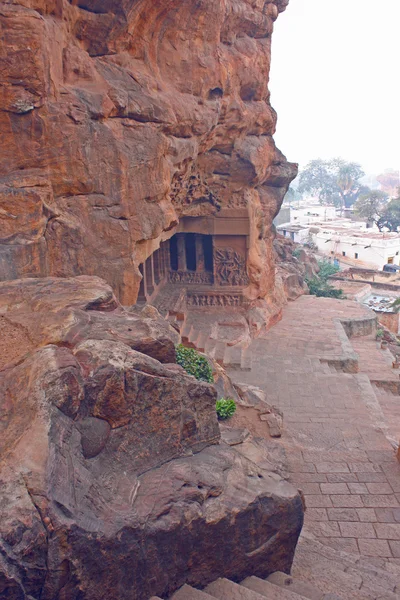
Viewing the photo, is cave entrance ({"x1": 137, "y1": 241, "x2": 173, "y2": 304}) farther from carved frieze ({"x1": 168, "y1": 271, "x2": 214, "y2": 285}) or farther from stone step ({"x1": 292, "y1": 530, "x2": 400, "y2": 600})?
stone step ({"x1": 292, "y1": 530, "x2": 400, "y2": 600})

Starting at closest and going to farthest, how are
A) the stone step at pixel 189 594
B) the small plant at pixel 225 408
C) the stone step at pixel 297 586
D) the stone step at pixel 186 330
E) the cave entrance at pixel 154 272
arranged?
the stone step at pixel 189 594, the stone step at pixel 297 586, the small plant at pixel 225 408, the stone step at pixel 186 330, the cave entrance at pixel 154 272

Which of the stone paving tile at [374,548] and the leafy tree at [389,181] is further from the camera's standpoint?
the leafy tree at [389,181]

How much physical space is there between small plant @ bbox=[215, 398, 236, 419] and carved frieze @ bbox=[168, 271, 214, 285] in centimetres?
915

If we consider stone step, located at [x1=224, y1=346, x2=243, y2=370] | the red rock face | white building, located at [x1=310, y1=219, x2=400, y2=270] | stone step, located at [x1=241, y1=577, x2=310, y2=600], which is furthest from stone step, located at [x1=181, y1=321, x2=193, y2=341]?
white building, located at [x1=310, y1=219, x2=400, y2=270]

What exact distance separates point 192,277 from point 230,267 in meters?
1.38

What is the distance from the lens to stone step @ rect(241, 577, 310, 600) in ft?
13.0

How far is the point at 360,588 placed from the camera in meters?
4.42

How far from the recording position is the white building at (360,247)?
42.8 m

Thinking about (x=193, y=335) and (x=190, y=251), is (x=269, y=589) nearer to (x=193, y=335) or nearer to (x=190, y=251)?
(x=193, y=335)

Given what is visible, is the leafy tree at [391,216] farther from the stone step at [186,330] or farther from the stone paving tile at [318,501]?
the stone paving tile at [318,501]

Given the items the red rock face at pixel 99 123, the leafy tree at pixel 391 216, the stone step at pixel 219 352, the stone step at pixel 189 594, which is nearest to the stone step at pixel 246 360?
the stone step at pixel 219 352

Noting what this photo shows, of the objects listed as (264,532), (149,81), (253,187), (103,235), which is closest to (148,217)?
(103,235)

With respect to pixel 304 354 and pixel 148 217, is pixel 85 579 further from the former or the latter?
pixel 304 354

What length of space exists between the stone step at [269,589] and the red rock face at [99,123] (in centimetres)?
467
